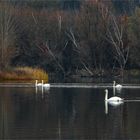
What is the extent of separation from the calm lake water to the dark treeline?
32348 mm

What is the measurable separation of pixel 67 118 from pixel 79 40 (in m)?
49.2

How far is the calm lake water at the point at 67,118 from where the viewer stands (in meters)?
24.8

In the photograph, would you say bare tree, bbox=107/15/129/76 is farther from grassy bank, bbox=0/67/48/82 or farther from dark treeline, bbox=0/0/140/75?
grassy bank, bbox=0/67/48/82

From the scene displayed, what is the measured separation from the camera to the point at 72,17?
82625 mm

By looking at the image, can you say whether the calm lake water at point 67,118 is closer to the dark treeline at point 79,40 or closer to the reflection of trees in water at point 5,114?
the reflection of trees in water at point 5,114

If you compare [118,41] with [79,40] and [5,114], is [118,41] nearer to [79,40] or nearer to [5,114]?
[79,40]

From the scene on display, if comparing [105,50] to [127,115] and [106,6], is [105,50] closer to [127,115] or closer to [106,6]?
[106,6]

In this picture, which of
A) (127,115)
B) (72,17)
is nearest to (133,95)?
(127,115)

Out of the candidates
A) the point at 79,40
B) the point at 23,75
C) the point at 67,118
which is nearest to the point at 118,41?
the point at 79,40

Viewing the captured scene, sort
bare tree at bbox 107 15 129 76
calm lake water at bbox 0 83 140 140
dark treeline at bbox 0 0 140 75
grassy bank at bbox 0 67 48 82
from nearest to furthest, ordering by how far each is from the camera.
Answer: calm lake water at bbox 0 83 140 140, grassy bank at bbox 0 67 48 82, bare tree at bbox 107 15 129 76, dark treeline at bbox 0 0 140 75

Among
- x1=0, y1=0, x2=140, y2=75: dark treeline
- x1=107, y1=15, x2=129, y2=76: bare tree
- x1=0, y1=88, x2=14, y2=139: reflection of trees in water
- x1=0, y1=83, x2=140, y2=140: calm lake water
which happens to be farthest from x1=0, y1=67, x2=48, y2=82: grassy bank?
x1=0, y1=83, x2=140, y2=140: calm lake water

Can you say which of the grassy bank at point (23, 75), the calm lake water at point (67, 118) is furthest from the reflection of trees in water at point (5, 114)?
A: the grassy bank at point (23, 75)

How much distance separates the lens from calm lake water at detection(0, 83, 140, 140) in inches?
976

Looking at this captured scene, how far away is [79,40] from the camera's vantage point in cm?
7906
